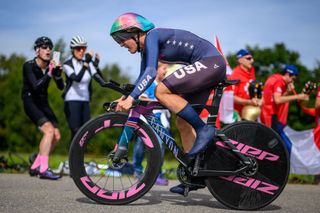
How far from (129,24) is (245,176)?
209 centimetres

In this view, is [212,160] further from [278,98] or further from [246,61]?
[246,61]

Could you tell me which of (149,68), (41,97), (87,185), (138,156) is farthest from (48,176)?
(149,68)

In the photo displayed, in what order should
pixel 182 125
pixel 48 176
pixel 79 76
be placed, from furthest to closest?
pixel 79 76 < pixel 48 176 < pixel 182 125

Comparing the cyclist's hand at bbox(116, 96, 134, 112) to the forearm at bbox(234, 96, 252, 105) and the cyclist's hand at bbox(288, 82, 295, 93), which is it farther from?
the cyclist's hand at bbox(288, 82, 295, 93)

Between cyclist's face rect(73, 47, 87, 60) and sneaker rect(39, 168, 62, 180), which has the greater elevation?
cyclist's face rect(73, 47, 87, 60)

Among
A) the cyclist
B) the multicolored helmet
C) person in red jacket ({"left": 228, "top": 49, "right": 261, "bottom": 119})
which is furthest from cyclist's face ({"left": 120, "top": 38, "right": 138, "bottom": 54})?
person in red jacket ({"left": 228, "top": 49, "right": 261, "bottom": 119})

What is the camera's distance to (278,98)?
988cm

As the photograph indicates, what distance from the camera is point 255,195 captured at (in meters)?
5.42

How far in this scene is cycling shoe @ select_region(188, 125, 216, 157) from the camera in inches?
203

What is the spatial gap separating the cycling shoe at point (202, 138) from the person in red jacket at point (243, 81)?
184 inches

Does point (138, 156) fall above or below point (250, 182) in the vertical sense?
below

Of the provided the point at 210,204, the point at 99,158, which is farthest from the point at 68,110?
the point at 210,204

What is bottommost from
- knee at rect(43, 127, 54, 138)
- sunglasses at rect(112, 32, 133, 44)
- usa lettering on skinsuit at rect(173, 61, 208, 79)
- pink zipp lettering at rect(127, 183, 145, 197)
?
pink zipp lettering at rect(127, 183, 145, 197)

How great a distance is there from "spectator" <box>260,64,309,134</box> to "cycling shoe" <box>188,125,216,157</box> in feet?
16.3
